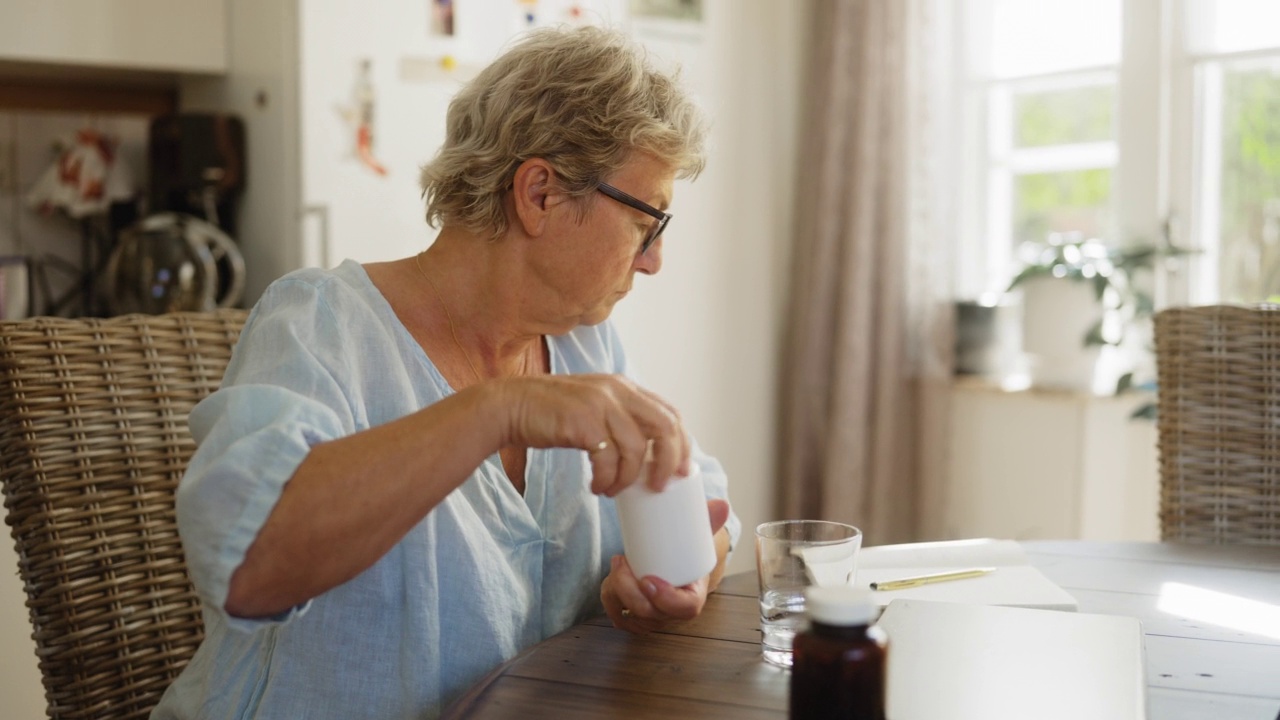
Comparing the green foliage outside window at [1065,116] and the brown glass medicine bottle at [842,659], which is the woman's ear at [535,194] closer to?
the brown glass medicine bottle at [842,659]

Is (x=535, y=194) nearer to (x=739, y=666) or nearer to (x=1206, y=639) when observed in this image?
(x=739, y=666)

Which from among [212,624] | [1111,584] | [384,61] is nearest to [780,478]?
[384,61]

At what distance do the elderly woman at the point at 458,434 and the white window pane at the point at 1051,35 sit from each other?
2082mm

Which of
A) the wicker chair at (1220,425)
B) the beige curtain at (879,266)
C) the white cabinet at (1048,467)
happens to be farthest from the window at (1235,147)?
the wicker chair at (1220,425)

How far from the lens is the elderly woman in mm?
875

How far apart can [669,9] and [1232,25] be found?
1.37 meters

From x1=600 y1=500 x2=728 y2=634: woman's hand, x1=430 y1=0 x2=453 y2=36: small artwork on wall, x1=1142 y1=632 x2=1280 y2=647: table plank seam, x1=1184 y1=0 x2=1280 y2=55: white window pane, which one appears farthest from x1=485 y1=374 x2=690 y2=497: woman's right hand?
x1=1184 y1=0 x2=1280 y2=55: white window pane

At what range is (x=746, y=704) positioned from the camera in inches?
35.0

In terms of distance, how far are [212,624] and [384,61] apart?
169 cm

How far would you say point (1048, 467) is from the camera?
2916mm

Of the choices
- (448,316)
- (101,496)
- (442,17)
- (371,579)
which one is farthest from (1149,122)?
(101,496)

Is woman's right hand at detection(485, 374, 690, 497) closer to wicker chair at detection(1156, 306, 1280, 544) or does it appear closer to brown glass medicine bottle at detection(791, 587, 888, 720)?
brown glass medicine bottle at detection(791, 587, 888, 720)

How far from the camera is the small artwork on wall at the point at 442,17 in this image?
2.63m

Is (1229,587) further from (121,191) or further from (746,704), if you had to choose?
(121,191)
